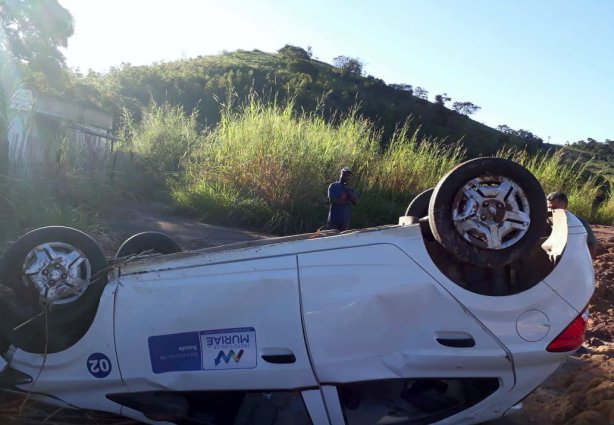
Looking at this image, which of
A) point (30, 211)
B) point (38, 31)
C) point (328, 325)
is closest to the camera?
point (328, 325)

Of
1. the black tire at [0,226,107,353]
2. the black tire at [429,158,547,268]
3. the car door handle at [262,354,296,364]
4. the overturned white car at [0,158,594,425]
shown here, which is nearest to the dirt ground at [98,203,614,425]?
the overturned white car at [0,158,594,425]

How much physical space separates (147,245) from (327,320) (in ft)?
5.68

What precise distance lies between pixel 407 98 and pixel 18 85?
49411mm

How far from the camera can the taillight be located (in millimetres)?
3158

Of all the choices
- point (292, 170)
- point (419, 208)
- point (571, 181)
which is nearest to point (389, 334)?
point (419, 208)

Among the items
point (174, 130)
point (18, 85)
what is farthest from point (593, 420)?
point (174, 130)

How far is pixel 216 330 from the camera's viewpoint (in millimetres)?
3188

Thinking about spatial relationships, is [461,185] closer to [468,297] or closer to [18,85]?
[468,297]

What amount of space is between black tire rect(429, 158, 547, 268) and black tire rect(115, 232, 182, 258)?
200cm

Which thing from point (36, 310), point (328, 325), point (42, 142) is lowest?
point (42, 142)

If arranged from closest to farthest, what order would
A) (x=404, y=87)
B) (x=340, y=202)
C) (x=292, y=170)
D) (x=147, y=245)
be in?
(x=147, y=245) → (x=340, y=202) → (x=292, y=170) → (x=404, y=87)

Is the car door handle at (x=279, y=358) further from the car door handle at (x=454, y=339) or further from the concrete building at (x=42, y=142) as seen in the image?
the concrete building at (x=42, y=142)

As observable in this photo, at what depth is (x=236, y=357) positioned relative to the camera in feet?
10.4

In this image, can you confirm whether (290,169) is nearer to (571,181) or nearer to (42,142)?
(42,142)
